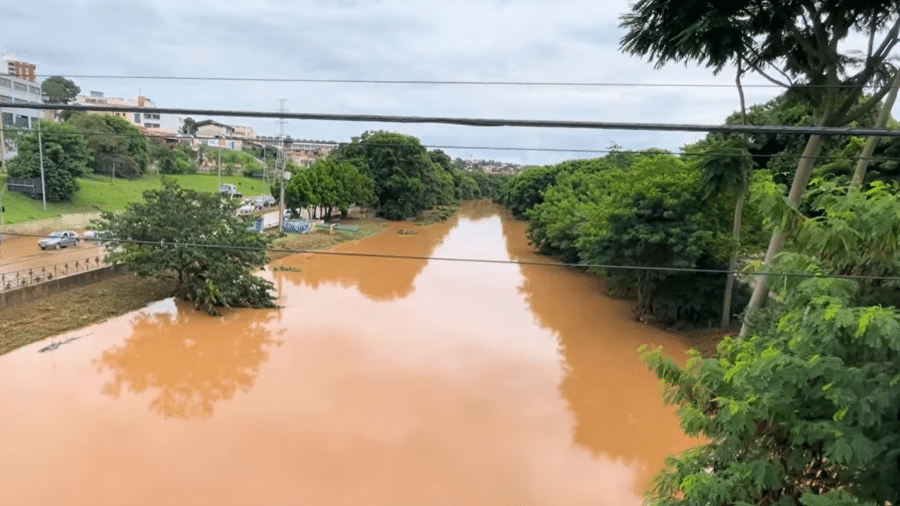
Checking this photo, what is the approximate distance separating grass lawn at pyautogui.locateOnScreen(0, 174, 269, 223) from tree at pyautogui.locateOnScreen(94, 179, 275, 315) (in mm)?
3748

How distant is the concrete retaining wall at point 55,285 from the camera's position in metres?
11.7

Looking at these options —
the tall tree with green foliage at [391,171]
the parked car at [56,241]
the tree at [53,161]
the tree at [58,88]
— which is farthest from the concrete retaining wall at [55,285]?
the tree at [58,88]

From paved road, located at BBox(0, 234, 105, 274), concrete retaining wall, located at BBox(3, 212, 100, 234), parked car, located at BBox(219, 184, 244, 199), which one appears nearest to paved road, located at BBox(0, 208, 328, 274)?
paved road, located at BBox(0, 234, 105, 274)

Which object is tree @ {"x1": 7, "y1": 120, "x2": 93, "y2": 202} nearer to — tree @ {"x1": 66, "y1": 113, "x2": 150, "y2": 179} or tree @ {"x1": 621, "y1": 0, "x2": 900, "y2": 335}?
tree @ {"x1": 66, "y1": 113, "x2": 150, "y2": 179}

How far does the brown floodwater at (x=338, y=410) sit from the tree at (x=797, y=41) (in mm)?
2918

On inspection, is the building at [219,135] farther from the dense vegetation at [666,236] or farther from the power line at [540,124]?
the dense vegetation at [666,236]

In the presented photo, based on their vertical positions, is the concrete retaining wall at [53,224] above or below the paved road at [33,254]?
above

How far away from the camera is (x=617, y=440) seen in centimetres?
741

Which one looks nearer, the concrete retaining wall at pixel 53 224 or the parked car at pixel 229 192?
the parked car at pixel 229 192

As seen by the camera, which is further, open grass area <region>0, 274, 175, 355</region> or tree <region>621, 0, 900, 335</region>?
open grass area <region>0, 274, 175, 355</region>

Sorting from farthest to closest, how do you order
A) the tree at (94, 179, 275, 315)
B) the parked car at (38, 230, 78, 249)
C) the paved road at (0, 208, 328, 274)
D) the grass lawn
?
the grass lawn
the parked car at (38, 230, 78, 249)
the paved road at (0, 208, 328, 274)
the tree at (94, 179, 275, 315)

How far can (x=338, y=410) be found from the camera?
7805mm

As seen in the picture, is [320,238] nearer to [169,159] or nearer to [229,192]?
[229,192]

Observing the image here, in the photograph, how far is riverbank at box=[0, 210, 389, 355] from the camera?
411 inches
